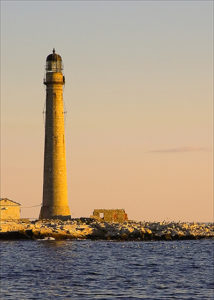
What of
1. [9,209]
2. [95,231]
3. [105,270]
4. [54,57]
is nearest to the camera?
[105,270]

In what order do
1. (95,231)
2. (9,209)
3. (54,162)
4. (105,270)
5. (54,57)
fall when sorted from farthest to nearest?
(9,209) < (54,57) < (54,162) < (95,231) < (105,270)

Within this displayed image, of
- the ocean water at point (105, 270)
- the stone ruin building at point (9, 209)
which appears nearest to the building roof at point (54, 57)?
the stone ruin building at point (9, 209)

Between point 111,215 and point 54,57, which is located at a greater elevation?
point 54,57

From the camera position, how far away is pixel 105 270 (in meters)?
32.8

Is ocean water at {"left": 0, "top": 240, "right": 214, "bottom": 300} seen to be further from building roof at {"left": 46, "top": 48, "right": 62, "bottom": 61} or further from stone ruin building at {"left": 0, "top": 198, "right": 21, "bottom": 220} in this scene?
building roof at {"left": 46, "top": 48, "right": 62, "bottom": 61}

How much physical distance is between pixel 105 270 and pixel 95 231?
20148 mm

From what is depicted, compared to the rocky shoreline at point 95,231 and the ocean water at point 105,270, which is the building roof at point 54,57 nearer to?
the rocky shoreline at point 95,231

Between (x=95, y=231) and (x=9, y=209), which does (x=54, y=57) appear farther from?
(x=95, y=231)

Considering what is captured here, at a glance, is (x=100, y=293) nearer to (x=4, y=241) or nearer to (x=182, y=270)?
(x=182, y=270)

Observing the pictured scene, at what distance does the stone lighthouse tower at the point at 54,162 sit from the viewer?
56406mm

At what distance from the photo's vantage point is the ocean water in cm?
2550

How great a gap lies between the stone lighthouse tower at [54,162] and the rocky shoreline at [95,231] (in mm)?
1318

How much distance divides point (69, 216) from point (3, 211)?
618 centimetres

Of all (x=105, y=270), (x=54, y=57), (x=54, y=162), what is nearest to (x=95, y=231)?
(x=54, y=162)
